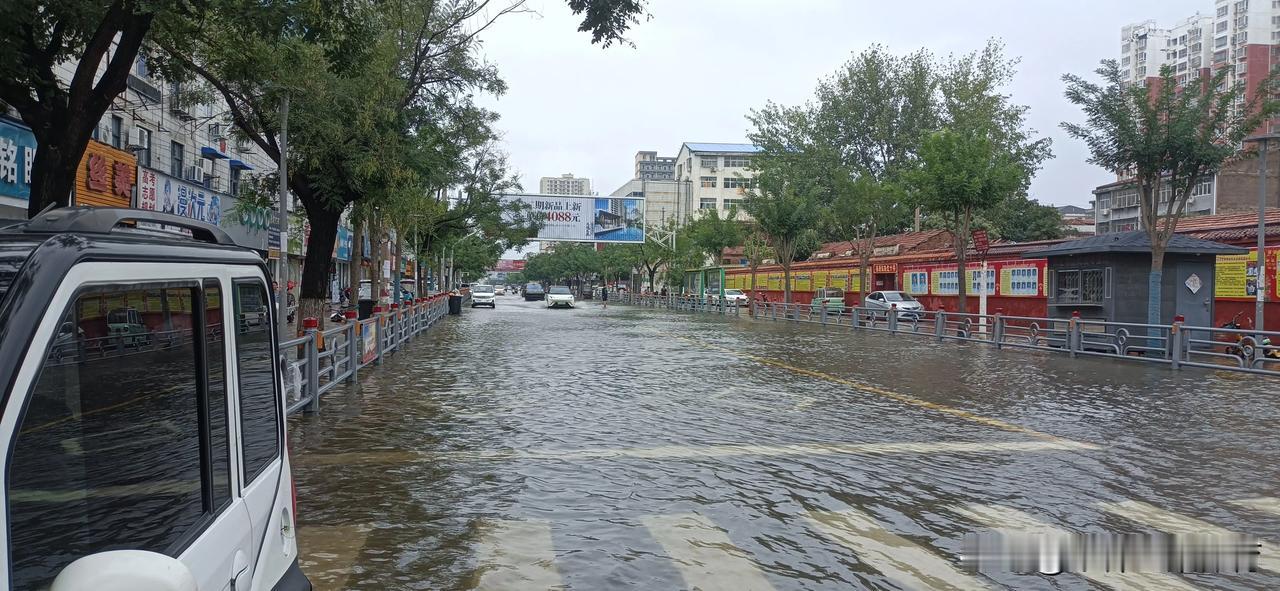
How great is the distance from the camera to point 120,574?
5.68ft

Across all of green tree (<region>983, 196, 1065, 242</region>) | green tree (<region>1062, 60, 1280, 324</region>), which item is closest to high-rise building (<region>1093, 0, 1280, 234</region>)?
green tree (<region>983, 196, 1065, 242</region>)

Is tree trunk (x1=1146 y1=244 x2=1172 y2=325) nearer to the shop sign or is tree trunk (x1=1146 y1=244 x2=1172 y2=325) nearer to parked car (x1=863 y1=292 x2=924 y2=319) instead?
parked car (x1=863 y1=292 x2=924 y2=319)

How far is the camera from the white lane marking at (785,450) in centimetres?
855

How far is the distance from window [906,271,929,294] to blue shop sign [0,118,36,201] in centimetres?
3366

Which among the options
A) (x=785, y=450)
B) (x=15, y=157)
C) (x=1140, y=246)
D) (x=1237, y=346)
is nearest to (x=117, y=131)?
(x=15, y=157)

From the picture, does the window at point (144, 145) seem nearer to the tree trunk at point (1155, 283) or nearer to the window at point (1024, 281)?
the tree trunk at point (1155, 283)

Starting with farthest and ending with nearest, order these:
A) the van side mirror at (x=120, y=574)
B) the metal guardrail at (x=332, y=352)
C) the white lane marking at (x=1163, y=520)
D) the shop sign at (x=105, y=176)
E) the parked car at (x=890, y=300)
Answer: the parked car at (x=890, y=300), the shop sign at (x=105, y=176), the metal guardrail at (x=332, y=352), the white lane marking at (x=1163, y=520), the van side mirror at (x=120, y=574)

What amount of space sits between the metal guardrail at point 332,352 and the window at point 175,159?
8005 mm

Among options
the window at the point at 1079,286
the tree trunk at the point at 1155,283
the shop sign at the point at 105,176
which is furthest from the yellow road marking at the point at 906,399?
the shop sign at the point at 105,176

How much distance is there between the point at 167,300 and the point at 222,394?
0.37m

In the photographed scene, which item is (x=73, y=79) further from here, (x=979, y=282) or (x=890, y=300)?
(x=890, y=300)

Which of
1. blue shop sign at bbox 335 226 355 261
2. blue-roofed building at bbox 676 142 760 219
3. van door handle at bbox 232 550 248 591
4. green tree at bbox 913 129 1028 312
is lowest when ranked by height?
van door handle at bbox 232 550 248 591

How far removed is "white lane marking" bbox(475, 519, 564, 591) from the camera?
16.3 ft

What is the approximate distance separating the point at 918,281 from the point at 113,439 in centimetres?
4193
